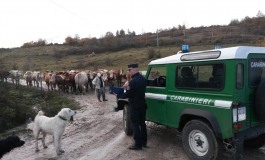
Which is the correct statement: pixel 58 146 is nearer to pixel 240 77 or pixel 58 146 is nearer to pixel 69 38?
pixel 240 77

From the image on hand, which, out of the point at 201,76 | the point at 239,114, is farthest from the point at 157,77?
the point at 239,114

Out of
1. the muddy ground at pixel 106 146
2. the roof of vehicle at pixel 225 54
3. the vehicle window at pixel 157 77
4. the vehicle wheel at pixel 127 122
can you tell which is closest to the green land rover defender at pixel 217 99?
the roof of vehicle at pixel 225 54

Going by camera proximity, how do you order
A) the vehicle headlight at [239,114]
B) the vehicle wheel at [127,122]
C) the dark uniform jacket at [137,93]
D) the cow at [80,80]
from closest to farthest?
the vehicle headlight at [239,114] < the dark uniform jacket at [137,93] < the vehicle wheel at [127,122] < the cow at [80,80]

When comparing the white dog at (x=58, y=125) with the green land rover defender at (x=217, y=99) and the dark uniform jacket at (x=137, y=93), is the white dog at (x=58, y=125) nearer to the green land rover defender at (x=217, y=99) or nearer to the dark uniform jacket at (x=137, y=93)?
the dark uniform jacket at (x=137, y=93)

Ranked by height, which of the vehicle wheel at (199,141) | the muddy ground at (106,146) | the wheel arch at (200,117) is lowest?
the muddy ground at (106,146)

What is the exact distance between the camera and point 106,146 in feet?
27.8

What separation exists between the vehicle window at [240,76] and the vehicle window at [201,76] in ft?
0.92

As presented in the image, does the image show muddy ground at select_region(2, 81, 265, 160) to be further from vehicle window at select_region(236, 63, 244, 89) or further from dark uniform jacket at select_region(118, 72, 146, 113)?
vehicle window at select_region(236, 63, 244, 89)

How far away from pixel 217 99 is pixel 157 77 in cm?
259

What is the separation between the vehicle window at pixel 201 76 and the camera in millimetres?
6098

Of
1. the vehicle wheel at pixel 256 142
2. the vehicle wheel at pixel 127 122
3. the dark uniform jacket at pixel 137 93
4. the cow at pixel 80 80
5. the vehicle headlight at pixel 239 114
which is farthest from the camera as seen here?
the cow at pixel 80 80

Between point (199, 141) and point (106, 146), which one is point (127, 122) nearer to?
point (106, 146)

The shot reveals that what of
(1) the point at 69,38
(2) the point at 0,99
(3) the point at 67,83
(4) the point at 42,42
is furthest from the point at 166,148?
(4) the point at 42,42

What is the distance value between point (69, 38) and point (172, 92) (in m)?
93.9
